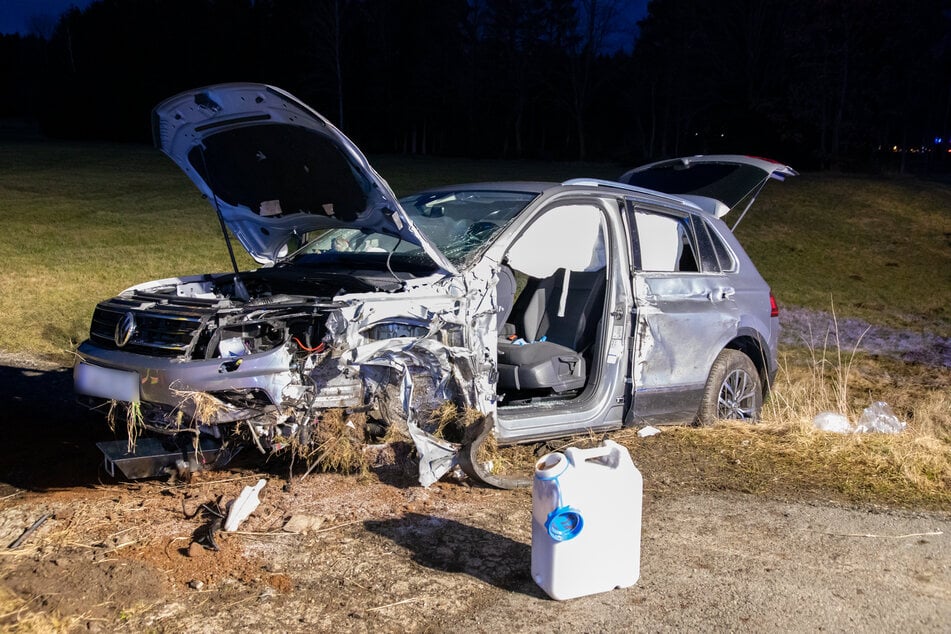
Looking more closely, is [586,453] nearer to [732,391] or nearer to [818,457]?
[818,457]

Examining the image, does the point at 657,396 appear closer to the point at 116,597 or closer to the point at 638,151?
the point at 116,597

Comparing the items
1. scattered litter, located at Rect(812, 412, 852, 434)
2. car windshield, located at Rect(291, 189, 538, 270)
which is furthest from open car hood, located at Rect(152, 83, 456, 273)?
scattered litter, located at Rect(812, 412, 852, 434)

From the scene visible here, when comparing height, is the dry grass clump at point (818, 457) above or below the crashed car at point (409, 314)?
below

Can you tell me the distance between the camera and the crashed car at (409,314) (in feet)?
13.5

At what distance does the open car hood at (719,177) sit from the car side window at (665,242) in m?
0.70

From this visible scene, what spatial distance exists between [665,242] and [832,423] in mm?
1932

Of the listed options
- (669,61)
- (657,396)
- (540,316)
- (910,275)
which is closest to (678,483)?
(657,396)

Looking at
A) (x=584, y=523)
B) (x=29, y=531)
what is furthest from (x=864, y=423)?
(x=29, y=531)

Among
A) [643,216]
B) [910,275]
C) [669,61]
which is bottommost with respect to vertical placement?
[910,275]

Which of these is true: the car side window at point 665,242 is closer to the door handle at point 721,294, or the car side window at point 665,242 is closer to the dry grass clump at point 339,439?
the door handle at point 721,294

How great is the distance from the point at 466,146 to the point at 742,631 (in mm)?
43964

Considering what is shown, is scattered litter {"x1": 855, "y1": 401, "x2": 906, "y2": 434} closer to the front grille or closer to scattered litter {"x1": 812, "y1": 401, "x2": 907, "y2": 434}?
scattered litter {"x1": 812, "y1": 401, "x2": 907, "y2": 434}

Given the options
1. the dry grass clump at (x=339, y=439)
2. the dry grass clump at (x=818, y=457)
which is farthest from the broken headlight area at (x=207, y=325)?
the dry grass clump at (x=818, y=457)

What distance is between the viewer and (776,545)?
399cm
